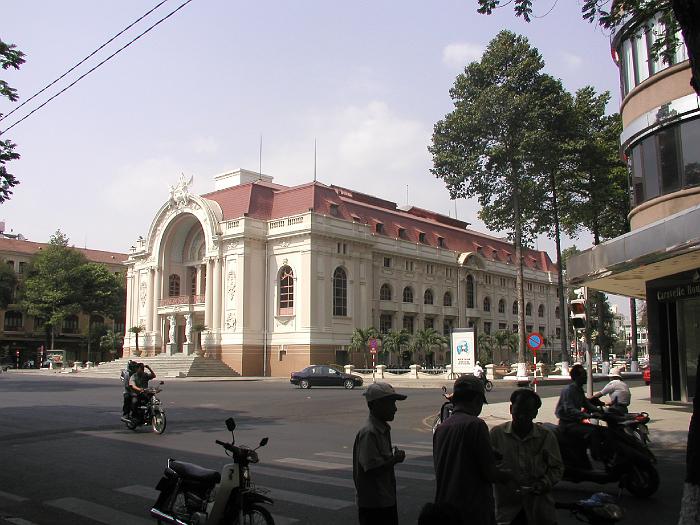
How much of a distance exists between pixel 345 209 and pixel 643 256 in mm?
40221

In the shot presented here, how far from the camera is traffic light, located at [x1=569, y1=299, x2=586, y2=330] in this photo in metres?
16.0

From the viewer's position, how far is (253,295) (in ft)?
171

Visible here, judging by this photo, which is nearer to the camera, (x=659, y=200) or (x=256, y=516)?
(x=256, y=516)

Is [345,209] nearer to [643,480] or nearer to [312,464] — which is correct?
[312,464]

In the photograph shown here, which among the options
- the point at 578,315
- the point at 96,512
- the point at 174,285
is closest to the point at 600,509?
the point at 96,512

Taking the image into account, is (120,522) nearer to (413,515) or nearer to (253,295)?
(413,515)

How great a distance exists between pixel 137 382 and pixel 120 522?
8.81m

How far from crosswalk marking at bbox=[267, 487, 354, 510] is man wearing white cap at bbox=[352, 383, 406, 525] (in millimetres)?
3168

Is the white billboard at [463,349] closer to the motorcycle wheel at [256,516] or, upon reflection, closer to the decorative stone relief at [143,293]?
the motorcycle wheel at [256,516]

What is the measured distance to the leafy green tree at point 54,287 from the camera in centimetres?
7244

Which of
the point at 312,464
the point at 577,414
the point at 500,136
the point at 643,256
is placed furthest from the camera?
the point at 500,136

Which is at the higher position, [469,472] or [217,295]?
[217,295]

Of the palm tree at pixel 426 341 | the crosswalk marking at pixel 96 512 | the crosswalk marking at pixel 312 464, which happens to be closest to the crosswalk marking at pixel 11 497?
the crosswalk marking at pixel 96 512

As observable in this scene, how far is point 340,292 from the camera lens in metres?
53.1
